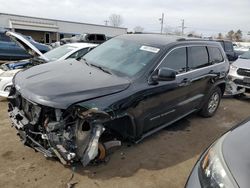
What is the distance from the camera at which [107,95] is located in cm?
352

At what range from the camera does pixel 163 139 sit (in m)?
4.85

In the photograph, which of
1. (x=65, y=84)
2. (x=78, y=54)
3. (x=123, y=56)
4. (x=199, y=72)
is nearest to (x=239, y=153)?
(x=65, y=84)

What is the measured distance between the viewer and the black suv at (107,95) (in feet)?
10.8

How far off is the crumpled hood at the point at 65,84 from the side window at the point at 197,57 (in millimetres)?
1782

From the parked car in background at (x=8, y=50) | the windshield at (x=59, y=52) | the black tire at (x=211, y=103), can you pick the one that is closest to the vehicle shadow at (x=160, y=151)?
the black tire at (x=211, y=103)

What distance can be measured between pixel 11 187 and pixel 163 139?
104 inches

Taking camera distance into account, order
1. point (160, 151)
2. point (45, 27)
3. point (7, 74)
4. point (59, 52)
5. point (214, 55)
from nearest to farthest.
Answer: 1. point (160, 151)
2. point (214, 55)
3. point (7, 74)
4. point (59, 52)
5. point (45, 27)

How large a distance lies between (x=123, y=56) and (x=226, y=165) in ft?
9.45

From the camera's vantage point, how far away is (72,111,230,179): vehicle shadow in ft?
12.2

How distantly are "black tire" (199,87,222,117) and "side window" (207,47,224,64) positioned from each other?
2.12 feet

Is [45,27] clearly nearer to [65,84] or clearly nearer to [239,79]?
[239,79]

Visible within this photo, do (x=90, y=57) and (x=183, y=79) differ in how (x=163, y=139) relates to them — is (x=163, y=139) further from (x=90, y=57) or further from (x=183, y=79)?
(x=90, y=57)

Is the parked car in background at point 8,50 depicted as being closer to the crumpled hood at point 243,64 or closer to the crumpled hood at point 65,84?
the crumpled hood at point 243,64

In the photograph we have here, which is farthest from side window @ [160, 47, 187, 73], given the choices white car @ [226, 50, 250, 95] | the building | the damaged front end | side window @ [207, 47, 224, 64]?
the building
